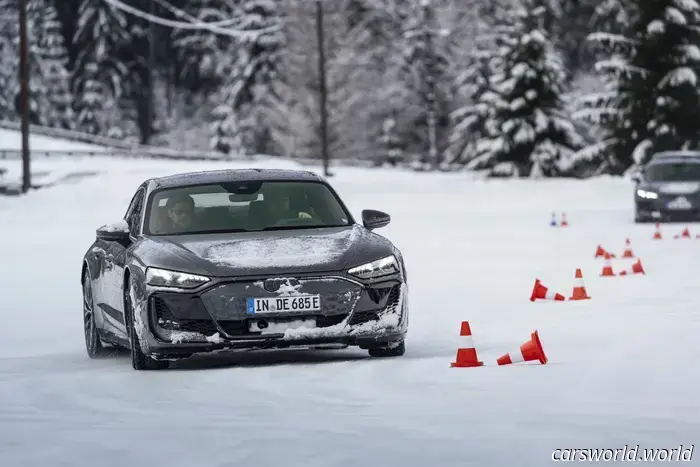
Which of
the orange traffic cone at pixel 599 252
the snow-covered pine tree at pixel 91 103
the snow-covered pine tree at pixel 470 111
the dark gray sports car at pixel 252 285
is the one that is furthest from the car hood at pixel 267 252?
the snow-covered pine tree at pixel 91 103

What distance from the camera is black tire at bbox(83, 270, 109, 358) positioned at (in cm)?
1341

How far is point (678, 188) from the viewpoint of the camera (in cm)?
3609

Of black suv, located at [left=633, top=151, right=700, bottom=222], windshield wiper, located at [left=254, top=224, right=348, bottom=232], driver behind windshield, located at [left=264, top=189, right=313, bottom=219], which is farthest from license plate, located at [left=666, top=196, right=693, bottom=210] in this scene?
windshield wiper, located at [left=254, top=224, right=348, bottom=232]

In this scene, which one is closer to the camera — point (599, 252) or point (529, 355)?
point (529, 355)

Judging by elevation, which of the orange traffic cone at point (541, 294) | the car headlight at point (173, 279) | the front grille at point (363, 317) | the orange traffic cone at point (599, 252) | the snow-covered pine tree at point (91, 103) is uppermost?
the car headlight at point (173, 279)

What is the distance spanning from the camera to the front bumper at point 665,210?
3591cm

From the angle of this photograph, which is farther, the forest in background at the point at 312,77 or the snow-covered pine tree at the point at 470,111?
the snow-covered pine tree at the point at 470,111

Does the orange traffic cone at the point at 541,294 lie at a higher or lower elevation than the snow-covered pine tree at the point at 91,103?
higher

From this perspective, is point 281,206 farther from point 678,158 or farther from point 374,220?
point 678,158

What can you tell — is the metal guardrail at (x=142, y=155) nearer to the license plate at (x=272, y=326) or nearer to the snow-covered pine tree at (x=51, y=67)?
the snow-covered pine tree at (x=51, y=67)

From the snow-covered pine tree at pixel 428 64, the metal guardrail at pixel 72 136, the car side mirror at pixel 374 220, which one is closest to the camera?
the car side mirror at pixel 374 220

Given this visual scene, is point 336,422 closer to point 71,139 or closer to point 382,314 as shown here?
point 382,314

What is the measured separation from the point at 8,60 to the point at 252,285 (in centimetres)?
9642

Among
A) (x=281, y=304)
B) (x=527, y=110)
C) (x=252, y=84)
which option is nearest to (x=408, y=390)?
(x=281, y=304)
